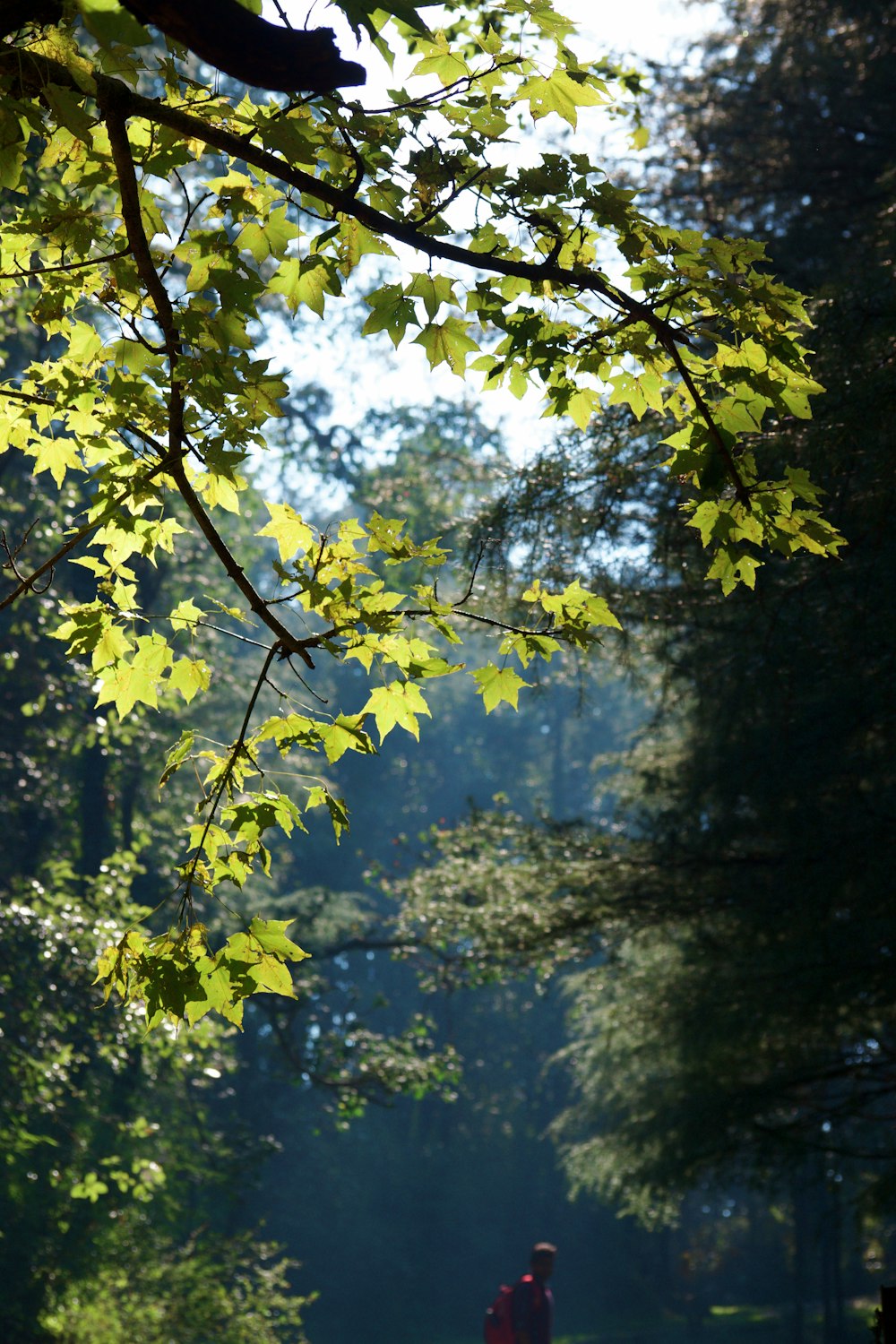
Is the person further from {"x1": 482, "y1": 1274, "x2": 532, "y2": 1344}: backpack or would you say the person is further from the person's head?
the person's head

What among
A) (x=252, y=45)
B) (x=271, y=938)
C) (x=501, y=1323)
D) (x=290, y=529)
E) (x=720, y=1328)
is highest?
(x=252, y=45)

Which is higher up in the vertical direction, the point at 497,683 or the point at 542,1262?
the point at 497,683

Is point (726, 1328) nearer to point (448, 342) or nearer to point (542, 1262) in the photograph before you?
point (542, 1262)

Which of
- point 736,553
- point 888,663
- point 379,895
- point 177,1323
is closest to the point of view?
point 736,553

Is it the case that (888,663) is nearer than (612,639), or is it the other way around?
(888,663)

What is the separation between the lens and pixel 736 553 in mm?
2721

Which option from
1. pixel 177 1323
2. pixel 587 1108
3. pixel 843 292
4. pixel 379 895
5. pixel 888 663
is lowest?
pixel 177 1323

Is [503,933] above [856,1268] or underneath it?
above

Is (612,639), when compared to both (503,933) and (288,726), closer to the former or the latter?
(503,933)

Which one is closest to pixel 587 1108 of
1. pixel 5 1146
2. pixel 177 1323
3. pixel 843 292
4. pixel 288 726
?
pixel 177 1323

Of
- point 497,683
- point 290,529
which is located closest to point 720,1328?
point 497,683

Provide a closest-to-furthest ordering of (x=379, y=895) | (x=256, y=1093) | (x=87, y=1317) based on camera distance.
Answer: (x=87, y=1317)
(x=256, y=1093)
(x=379, y=895)

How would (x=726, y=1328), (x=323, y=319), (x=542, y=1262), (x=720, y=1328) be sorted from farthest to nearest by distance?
(x=720, y=1328)
(x=726, y=1328)
(x=542, y=1262)
(x=323, y=319)

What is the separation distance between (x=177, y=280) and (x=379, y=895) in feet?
84.7
